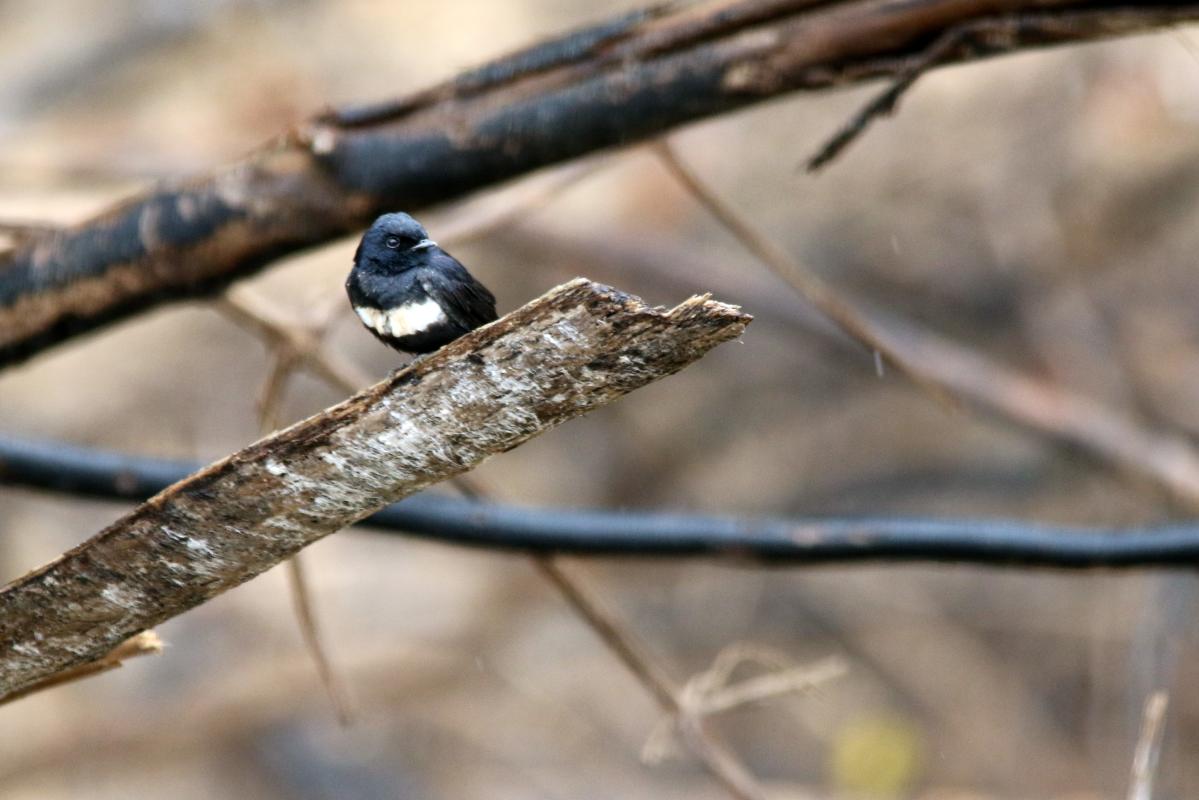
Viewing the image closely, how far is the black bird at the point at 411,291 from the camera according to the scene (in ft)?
8.57

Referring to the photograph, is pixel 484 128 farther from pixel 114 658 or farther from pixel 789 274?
pixel 114 658

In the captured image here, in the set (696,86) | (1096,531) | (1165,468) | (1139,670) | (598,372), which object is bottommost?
(1139,670)

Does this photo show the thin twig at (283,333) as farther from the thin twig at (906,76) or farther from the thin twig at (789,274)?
the thin twig at (906,76)

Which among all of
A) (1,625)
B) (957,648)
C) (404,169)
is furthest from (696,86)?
(957,648)

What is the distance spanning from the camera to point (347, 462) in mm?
2021

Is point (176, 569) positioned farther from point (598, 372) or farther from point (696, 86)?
point (696, 86)

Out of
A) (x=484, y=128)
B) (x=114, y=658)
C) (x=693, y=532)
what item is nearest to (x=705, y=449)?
(x=693, y=532)

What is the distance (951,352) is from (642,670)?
12.8ft

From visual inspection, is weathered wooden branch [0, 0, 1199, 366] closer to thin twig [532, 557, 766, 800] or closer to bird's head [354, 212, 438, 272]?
bird's head [354, 212, 438, 272]

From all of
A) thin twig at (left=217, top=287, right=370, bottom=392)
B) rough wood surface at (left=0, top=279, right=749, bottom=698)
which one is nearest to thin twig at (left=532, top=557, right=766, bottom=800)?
thin twig at (left=217, top=287, right=370, bottom=392)

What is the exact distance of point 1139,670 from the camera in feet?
25.3

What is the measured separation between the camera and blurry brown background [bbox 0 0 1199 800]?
8719mm

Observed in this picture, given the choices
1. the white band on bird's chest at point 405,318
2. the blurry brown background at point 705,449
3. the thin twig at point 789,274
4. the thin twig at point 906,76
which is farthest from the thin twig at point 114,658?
the blurry brown background at point 705,449

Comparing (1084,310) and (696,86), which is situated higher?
(696,86)
